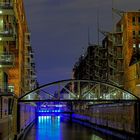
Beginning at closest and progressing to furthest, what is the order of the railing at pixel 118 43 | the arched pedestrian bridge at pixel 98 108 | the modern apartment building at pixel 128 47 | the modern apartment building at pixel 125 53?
the arched pedestrian bridge at pixel 98 108
the modern apartment building at pixel 125 53
the modern apartment building at pixel 128 47
the railing at pixel 118 43

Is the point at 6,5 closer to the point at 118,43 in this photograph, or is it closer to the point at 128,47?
the point at 128,47

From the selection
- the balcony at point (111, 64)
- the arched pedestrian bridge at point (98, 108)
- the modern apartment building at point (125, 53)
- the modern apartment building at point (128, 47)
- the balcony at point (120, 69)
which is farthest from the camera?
the balcony at point (111, 64)

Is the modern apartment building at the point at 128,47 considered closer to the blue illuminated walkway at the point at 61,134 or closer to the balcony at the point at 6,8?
the blue illuminated walkway at the point at 61,134

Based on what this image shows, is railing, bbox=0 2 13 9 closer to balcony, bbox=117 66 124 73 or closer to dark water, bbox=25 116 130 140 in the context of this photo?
dark water, bbox=25 116 130 140

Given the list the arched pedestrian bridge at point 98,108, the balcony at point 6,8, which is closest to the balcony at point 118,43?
the arched pedestrian bridge at point 98,108

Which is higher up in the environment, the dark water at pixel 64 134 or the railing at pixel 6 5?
the railing at pixel 6 5

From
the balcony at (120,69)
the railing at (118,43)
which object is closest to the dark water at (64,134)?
the balcony at (120,69)

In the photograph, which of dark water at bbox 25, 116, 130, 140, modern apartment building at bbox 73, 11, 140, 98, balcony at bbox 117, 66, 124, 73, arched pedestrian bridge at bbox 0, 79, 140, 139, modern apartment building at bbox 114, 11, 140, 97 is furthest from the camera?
balcony at bbox 117, 66, 124, 73

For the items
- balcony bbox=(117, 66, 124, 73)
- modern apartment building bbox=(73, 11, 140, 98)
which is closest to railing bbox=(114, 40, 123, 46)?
modern apartment building bbox=(73, 11, 140, 98)

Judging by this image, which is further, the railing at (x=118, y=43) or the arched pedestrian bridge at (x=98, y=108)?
the railing at (x=118, y=43)

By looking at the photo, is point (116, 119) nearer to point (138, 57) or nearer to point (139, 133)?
point (139, 133)

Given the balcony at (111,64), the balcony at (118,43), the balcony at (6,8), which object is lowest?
the balcony at (111,64)

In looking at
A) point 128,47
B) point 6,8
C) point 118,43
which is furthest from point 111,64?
point 6,8

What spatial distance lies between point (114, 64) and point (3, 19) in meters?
48.9
